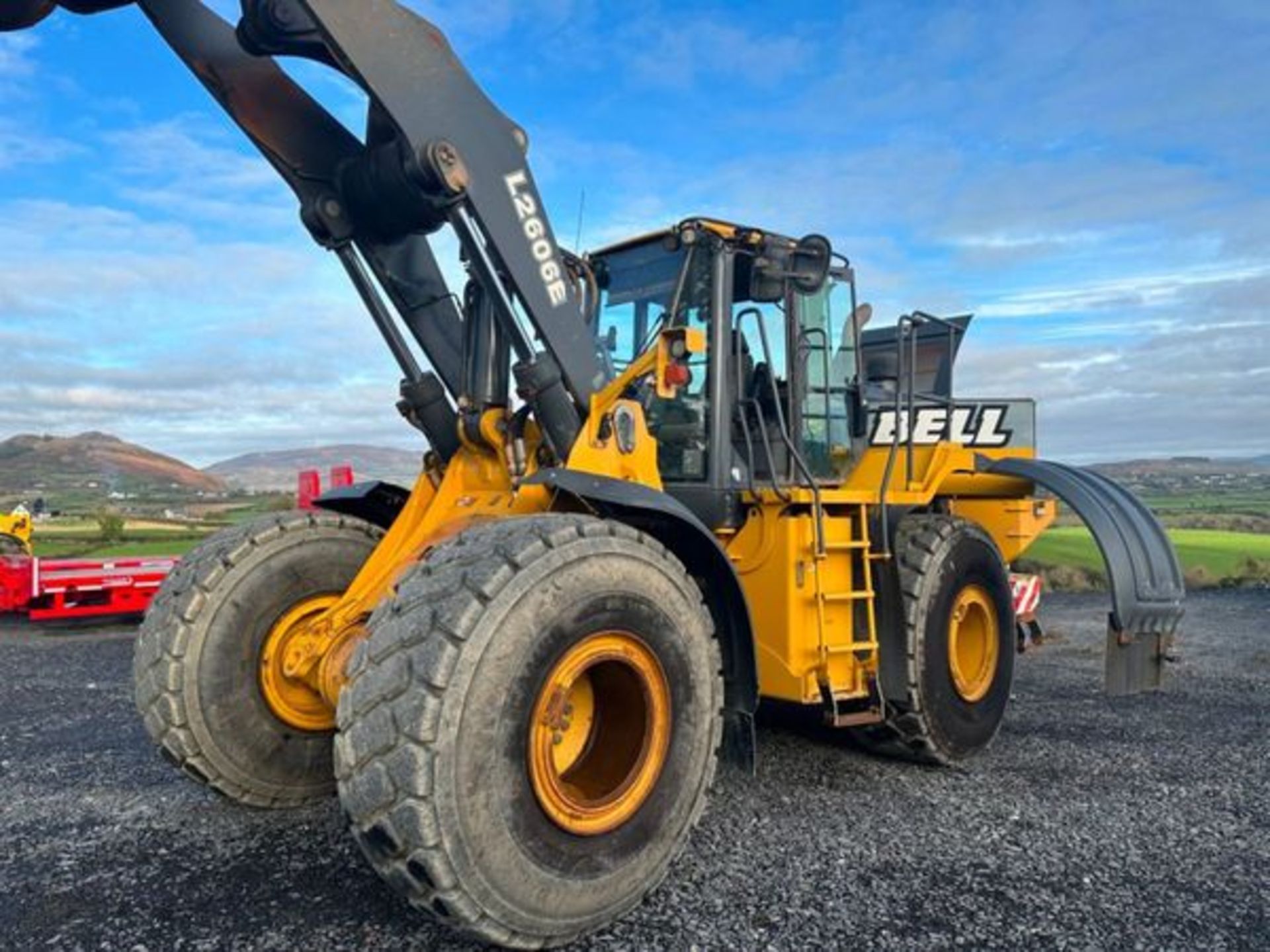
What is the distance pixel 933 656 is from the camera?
5.68 metres

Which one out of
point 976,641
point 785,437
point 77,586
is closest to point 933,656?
point 976,641

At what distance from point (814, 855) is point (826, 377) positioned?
8.92ft

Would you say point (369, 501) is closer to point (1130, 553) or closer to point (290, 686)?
point (290, 686)

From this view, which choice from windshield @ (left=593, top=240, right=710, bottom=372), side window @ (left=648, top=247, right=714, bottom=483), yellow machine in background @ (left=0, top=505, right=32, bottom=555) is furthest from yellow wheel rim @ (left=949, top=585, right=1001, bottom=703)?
yellow machine in background @ (left=0, top=505, right=32, bottom=555)

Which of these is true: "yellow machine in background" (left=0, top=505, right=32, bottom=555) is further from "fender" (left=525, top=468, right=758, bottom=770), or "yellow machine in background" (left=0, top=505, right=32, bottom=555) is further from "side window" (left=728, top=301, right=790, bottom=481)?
"fender" (left=525, top=468, right=758, bottom=770)

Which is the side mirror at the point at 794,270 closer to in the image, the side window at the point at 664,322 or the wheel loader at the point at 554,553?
the wheel loader at the point at 554,553

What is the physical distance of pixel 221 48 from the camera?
419 cm

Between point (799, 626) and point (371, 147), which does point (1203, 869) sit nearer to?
point (799, 626)

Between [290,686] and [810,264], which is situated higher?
[810,264]

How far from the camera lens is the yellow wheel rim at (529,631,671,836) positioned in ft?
11.1

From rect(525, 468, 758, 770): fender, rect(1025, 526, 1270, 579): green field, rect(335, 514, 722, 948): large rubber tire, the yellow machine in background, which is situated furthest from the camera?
rect(1025, 526, 1270, 579): green field

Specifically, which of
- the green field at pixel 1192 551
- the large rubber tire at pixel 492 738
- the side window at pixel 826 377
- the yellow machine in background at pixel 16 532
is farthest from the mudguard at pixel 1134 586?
the yellow machine in background at pixel 16 532

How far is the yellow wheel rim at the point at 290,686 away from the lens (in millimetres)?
4586

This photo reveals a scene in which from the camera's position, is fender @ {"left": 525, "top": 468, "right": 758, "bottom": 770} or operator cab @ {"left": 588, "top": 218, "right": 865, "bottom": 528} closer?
fender @ {"left": 525, "top": 468, "right": 758, "bottom": 770}
